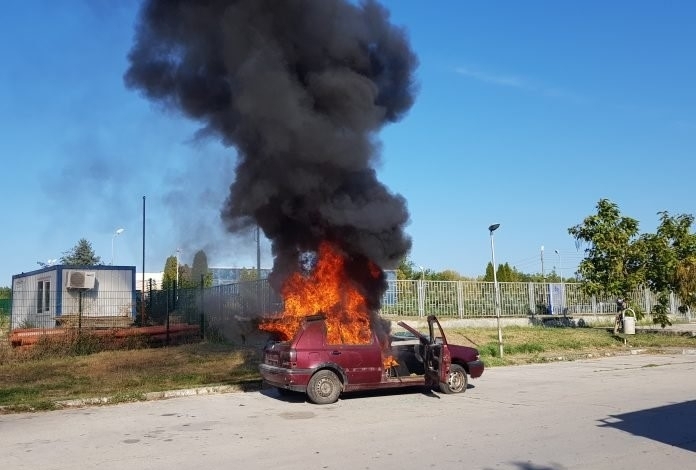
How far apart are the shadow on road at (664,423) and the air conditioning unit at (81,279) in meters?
20.8

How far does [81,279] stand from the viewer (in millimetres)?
24359

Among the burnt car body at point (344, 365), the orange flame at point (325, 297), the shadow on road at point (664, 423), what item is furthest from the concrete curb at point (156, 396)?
the shadow on road at point (664, 423)

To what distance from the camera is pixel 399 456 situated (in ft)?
22.4

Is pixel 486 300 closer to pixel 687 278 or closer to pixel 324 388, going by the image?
pixel 687 278

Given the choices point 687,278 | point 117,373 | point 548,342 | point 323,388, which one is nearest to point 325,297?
point 323,388

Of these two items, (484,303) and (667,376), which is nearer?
(667,376)

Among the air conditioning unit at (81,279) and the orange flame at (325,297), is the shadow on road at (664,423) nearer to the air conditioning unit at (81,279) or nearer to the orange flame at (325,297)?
the orange flame at (325,297)

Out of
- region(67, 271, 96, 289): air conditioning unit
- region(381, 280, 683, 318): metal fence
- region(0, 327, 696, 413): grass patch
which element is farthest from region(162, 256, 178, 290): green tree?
region(381, 280, 683, 318): metal fence

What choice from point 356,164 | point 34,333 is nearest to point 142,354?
point 34,333

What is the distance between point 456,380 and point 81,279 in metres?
17.8

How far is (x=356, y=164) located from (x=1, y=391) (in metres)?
8.45

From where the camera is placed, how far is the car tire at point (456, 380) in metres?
11.6

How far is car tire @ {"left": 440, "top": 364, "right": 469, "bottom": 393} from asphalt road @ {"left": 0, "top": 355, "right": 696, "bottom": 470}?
Answer: 0.21 metres

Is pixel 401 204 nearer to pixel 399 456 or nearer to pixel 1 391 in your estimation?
pixel 399 456
